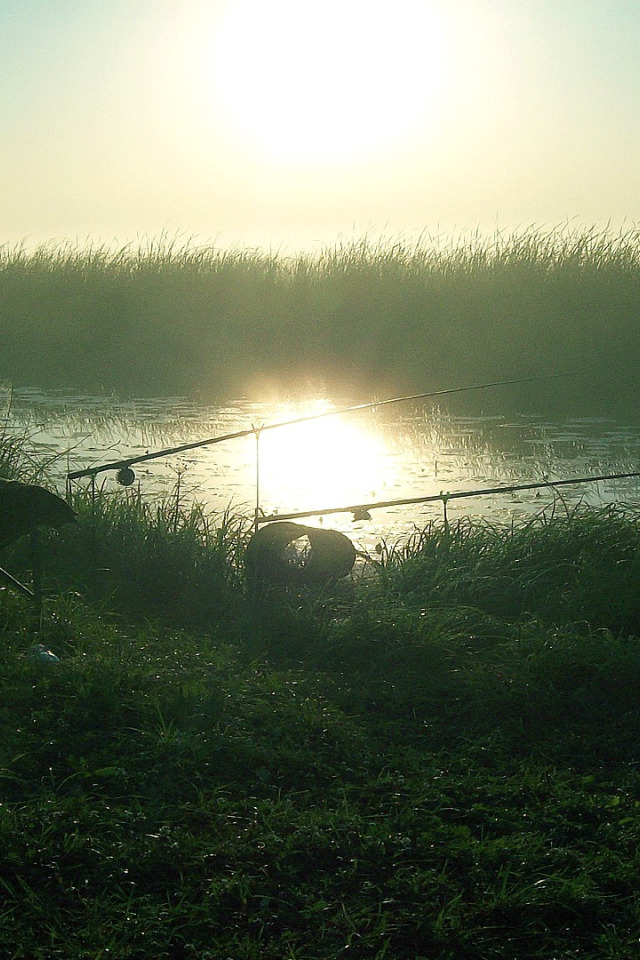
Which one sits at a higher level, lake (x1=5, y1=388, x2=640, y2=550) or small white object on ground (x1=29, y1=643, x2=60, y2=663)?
lake (x1=5, y1=388, x2=640, y2=550)

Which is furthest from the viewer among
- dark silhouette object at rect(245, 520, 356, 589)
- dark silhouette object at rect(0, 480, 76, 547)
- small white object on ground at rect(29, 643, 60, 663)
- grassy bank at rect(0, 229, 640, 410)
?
grassy bank at rect(0, 229, 640, 410)

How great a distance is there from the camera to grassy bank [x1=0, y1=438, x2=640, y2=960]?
265cm

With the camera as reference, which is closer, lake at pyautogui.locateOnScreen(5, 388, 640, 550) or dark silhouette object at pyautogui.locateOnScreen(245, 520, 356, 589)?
dark silhouette object at pyautogui.locateOnScreen(245, 520, 356, 589)

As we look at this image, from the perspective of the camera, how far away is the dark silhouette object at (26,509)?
4.47 meters

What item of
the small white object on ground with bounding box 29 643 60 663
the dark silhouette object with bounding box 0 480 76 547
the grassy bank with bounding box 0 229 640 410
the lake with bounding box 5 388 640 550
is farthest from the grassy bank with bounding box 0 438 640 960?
the grassy bank with bounding box 0 229 640 410

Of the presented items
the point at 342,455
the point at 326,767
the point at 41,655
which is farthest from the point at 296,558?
the point at 342,455

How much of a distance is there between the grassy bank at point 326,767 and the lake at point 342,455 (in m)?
1.51

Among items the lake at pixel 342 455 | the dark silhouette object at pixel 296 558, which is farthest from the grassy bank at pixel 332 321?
the dark silhouette object at pixel 296 558

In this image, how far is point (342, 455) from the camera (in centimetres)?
1026

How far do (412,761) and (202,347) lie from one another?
14.8m

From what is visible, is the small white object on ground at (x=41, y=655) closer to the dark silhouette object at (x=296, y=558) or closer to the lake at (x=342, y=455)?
the dark silhouette object at (x=296, y=558)

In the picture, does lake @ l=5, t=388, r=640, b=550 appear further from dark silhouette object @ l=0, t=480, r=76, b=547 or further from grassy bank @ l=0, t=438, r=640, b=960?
dark silhouette object @ l=0, t=480, r=76, b=547

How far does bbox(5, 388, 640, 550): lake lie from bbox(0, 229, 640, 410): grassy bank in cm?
180

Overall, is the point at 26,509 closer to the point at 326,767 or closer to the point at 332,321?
the point at 326,767
